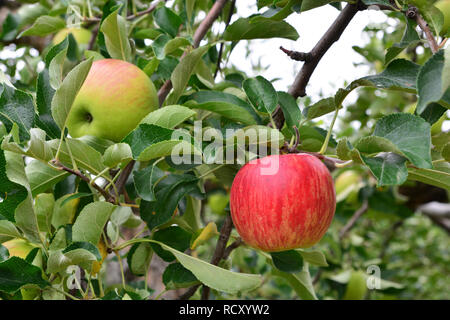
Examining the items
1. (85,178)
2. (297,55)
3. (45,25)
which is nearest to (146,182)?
(85,178)

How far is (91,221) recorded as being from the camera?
73 cm

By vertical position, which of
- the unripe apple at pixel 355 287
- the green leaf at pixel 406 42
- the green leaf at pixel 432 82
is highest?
the green leaf at pixel 432 82

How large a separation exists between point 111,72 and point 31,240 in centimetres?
33

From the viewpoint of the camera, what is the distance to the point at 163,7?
980mm

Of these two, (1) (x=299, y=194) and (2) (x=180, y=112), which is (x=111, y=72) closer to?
(2) (x=180, y=112)

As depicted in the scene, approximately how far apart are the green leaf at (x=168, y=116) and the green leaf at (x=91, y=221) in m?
0.15

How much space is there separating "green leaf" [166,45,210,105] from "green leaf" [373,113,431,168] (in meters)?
0.35

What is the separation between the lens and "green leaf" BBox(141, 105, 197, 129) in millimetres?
695

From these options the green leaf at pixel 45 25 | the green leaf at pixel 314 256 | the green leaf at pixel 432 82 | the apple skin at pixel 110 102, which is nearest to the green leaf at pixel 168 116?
the apple skin at pixel 110 102

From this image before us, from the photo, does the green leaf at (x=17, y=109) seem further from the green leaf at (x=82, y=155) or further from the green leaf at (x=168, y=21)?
the green leaf at (x=168, y=21)

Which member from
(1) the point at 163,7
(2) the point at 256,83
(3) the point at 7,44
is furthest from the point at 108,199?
(3) the point at 7,44

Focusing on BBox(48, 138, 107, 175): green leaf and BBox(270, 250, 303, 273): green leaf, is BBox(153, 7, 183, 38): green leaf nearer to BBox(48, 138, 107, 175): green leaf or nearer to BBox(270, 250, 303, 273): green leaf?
BBox(48, 138, 107, 175): green leaf

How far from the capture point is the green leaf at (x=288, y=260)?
91cm

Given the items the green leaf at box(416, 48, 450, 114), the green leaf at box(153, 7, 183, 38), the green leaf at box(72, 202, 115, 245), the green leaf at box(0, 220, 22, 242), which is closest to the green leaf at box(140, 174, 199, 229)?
the green leaf at box(72, 202, 115, 245)
